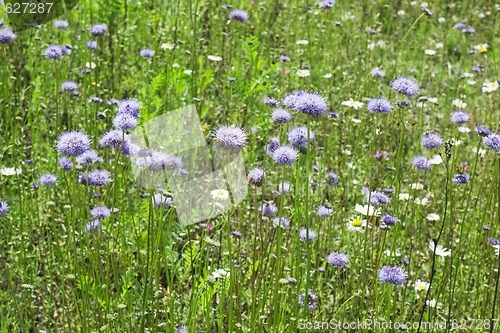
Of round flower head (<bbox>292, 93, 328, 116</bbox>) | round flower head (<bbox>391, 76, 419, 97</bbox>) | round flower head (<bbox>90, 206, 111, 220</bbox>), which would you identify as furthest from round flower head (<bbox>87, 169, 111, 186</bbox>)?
round flower head (<bbox>391, 76, 419, 97</bbox>)

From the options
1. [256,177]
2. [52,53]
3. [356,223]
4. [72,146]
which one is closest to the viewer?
[72,146]

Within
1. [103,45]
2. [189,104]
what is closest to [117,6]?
[103,45]

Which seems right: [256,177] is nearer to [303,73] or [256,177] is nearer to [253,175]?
[253,175]

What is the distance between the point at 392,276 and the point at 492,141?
28.8 inches

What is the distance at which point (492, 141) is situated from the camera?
2508 millimetres

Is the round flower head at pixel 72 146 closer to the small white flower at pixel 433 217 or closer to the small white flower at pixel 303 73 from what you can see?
Result: the small white flower at pixel 433 217

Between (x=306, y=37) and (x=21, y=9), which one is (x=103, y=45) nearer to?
(x=21, y=9)

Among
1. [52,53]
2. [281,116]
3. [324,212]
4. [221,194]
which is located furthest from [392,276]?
[52,53]

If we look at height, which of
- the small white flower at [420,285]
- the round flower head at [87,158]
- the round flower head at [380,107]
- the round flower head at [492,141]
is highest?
the round flower head at [380,107]

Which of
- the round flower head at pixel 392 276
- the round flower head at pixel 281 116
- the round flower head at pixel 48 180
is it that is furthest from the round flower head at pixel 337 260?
the round flower head at pixel 48 180

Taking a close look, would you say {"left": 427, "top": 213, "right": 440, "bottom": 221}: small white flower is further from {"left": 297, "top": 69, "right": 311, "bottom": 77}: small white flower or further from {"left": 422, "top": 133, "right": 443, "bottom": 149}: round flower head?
{"left": 297, "top": 69, "right": 311, "bottom": 77}: small white flower

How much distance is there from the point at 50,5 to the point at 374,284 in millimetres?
3144

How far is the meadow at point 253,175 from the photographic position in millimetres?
2090

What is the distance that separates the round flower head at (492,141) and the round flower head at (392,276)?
0.67 metres
